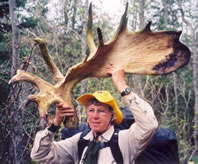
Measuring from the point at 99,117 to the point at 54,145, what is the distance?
0.55m

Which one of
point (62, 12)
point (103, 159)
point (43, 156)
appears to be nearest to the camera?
point (103, 159)

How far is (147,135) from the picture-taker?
85.7 inches

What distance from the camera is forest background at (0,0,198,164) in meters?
4.70

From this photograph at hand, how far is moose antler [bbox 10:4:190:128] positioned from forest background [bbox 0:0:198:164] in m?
0.28

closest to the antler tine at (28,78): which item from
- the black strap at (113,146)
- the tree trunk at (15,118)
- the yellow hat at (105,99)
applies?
the yellow hat at (105,99)

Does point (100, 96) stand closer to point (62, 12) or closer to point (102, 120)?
→ point (102, 120)

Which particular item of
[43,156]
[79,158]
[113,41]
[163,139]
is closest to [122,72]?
[113,41]

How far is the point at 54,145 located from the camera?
8.66ft

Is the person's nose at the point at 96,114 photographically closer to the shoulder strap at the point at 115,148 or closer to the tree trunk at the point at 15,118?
the shoulder strap at the point at 115,148

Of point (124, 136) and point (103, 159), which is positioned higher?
point (124, 136)

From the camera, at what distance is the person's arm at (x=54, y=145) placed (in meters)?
2.45

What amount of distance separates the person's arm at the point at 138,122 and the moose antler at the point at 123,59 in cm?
19

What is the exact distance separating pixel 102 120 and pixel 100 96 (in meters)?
0.22

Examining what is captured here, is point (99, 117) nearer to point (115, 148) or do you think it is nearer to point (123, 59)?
point (115, 148)
